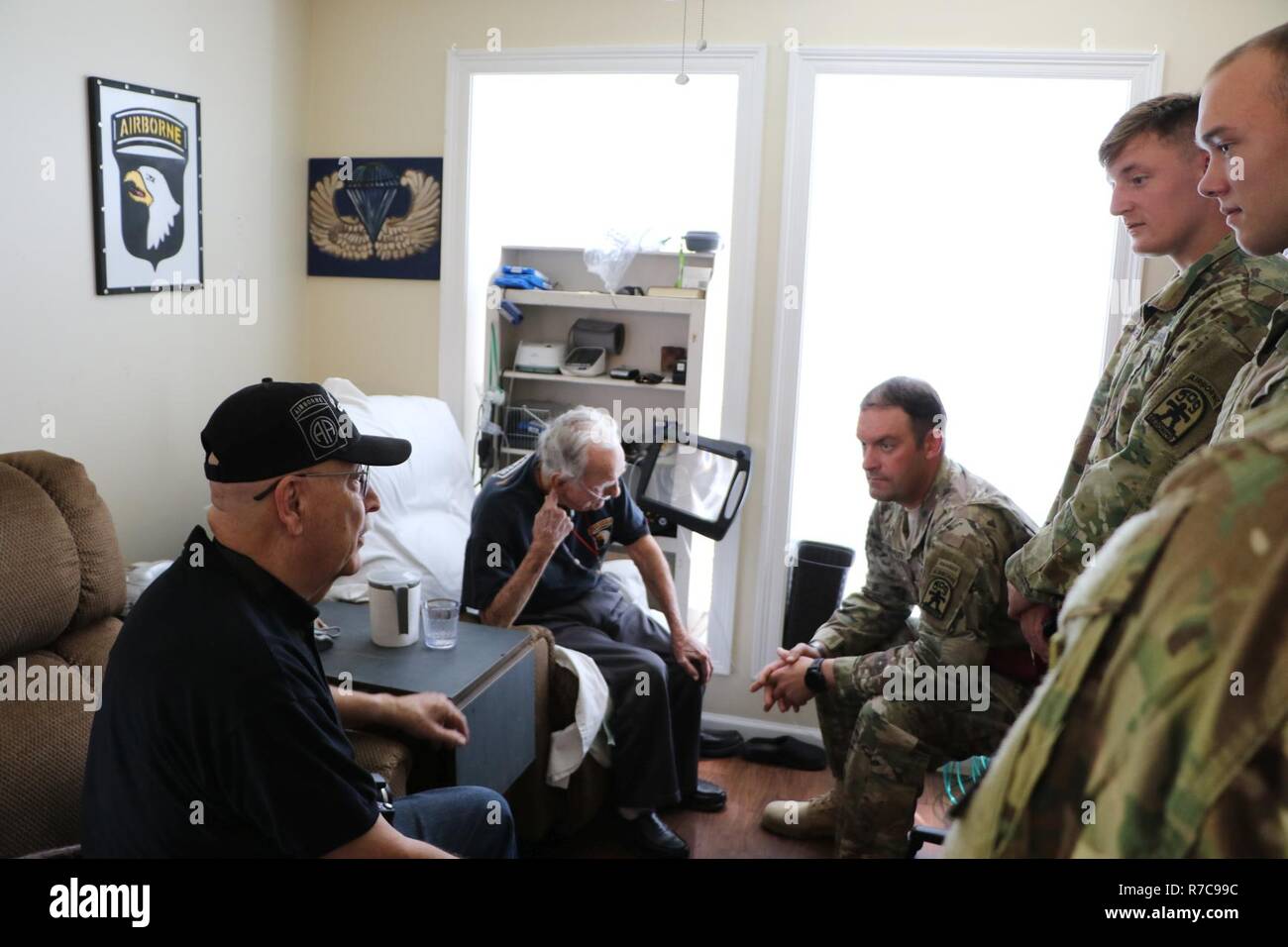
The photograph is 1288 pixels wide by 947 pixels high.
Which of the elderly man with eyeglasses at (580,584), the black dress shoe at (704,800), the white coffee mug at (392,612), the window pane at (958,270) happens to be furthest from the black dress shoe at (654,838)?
the window pane at (958,270)

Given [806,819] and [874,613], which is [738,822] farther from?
[874,613]

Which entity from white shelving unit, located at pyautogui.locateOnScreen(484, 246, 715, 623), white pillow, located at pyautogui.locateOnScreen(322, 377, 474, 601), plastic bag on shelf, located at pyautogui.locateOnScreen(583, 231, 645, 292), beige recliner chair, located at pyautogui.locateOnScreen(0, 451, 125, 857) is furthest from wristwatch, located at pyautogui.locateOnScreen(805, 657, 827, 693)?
plastic bag on shelf, located at pyautogui.locateOnScreen(583, 231, 645, 292)

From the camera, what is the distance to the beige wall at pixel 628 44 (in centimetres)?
295

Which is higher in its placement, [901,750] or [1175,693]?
[1175,693]

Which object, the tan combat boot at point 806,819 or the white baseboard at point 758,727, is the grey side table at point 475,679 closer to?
the tan combat boot at point 806,819

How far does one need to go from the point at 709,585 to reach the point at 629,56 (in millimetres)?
2032

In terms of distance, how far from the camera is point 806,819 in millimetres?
2828

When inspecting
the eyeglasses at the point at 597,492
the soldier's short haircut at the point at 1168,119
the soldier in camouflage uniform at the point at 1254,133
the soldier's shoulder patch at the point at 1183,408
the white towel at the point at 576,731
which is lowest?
the white towel at the point at 576,731

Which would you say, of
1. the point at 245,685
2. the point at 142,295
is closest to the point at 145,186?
the point at 142,295

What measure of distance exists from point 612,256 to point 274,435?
96.8 inches

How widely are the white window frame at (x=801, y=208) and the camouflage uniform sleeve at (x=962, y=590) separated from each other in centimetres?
120

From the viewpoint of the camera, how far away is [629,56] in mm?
3342

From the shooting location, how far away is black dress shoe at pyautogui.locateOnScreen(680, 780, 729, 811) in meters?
3.01

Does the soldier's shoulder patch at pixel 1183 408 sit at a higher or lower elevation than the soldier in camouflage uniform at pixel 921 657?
higher
